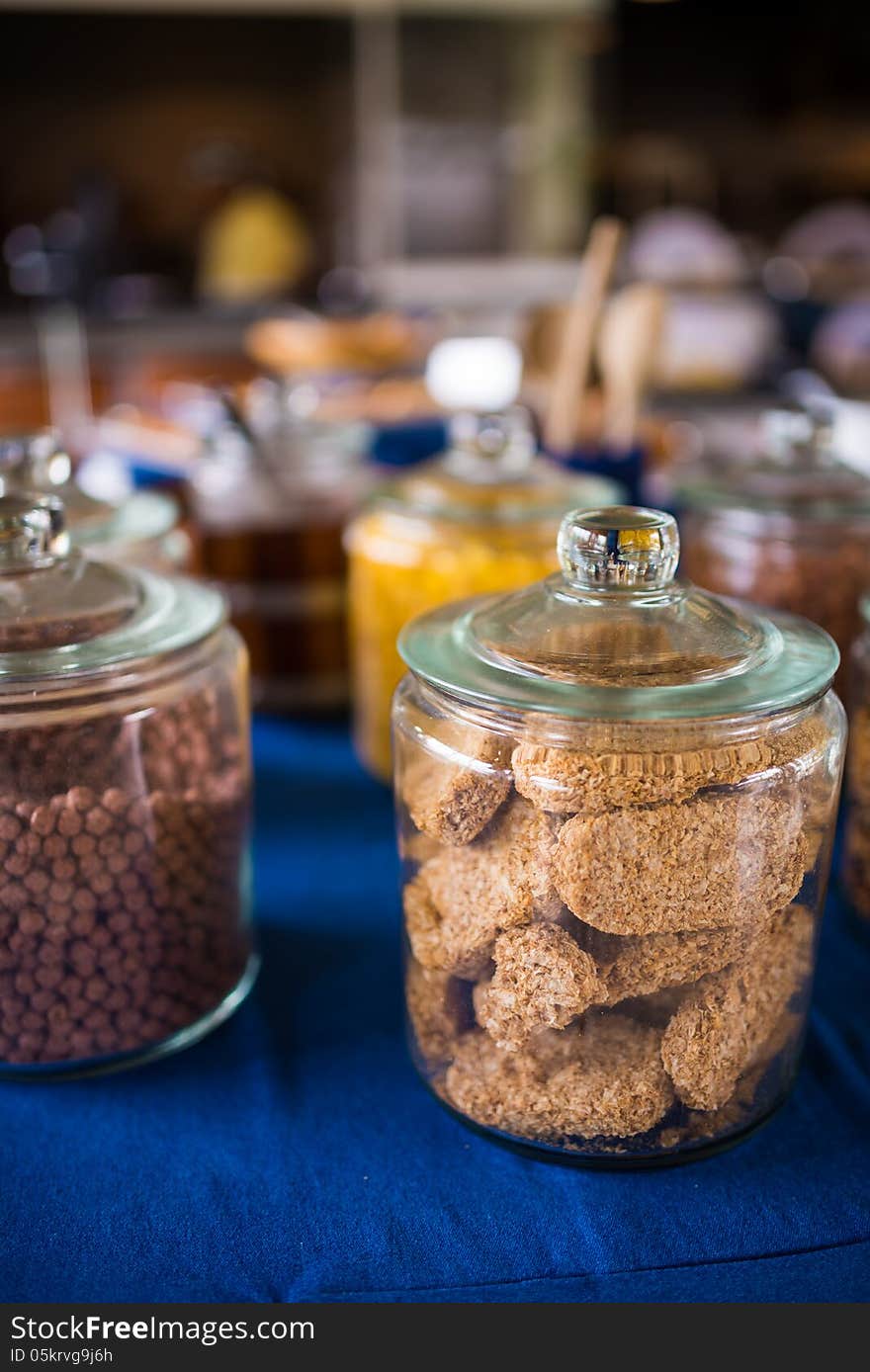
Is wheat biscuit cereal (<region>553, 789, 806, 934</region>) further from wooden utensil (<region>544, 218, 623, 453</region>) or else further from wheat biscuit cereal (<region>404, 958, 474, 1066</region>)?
wooden utensil (<region>544, 218, 623, 453</region>)

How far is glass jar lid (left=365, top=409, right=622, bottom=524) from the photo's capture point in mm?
933

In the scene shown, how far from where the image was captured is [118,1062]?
69 cm

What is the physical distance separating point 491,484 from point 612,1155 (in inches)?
21.3

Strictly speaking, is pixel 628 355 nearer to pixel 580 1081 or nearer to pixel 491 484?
pixel 491 484

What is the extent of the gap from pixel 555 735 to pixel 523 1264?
0.25 meters

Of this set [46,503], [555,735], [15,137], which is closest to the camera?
[555,735]

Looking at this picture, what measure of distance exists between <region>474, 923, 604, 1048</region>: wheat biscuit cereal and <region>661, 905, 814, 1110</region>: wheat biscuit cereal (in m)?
0.05

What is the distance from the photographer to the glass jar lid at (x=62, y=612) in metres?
0.62

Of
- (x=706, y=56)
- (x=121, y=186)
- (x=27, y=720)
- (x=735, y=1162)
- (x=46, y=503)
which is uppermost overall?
(x=706, y=56)

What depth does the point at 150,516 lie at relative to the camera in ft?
3.07

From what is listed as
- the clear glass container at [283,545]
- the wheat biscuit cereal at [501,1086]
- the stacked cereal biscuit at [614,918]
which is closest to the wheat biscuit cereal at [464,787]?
the stacked cereal biscuit at [614,918]

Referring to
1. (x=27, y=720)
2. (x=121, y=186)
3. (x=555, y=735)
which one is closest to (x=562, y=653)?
(x=555, y=735)

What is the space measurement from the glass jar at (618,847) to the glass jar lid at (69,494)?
0.36m

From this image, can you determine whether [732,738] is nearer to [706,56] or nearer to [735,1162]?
[735,1162]
